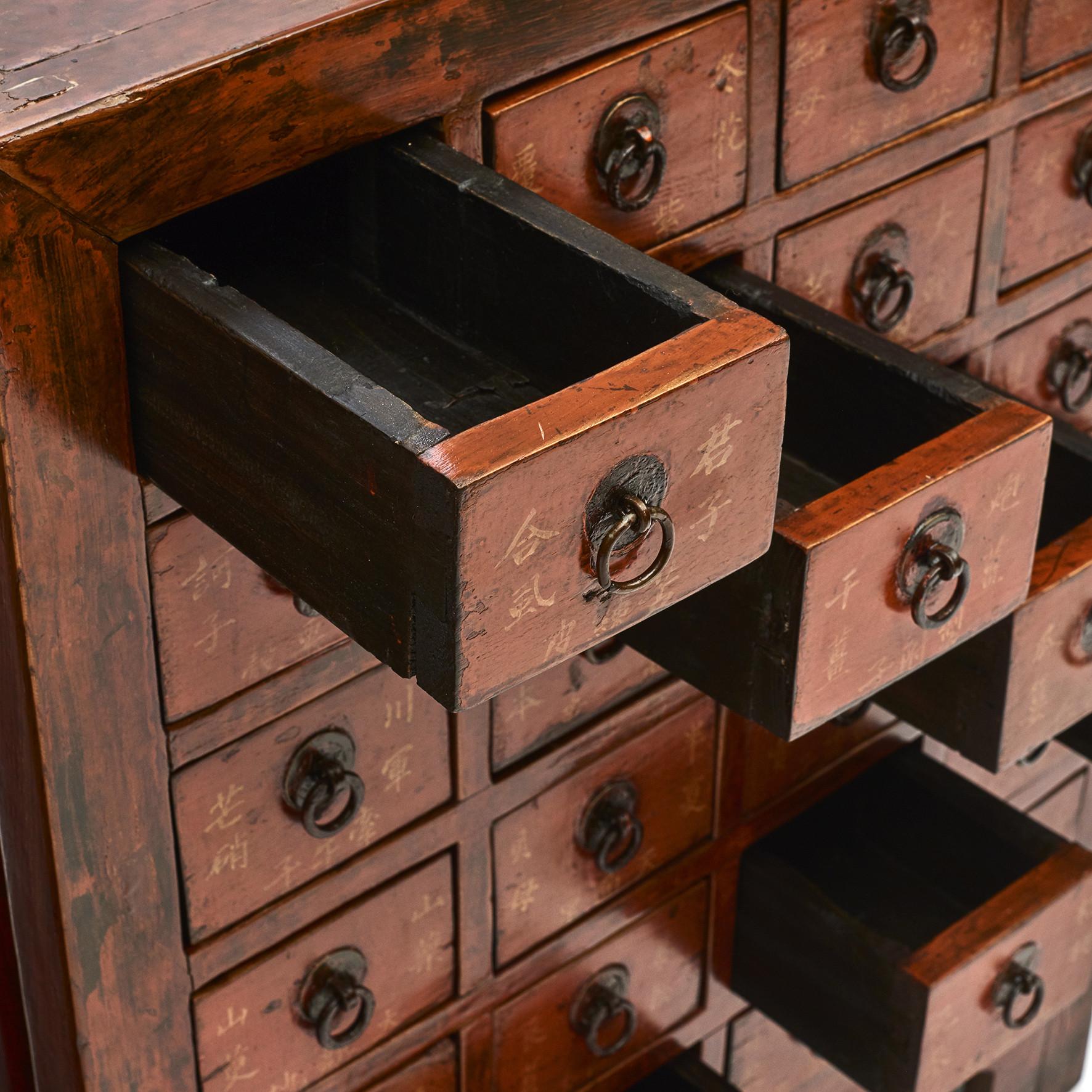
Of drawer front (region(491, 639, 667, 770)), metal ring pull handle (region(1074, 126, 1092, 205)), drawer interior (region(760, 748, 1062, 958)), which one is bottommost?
drawer interior (region(760, 748, 1062, 958))

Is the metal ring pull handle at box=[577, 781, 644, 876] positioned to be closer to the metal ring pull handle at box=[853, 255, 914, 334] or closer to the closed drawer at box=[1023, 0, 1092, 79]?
the metal ring pull handle at box=[853, 255, 914, 334]

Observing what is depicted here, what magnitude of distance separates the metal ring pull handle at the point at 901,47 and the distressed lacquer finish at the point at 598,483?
0.48m

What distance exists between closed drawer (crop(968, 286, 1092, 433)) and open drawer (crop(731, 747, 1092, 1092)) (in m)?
0.33

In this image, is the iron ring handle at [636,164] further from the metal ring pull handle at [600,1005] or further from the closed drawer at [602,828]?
the metal ring pull handle at [600,1005]

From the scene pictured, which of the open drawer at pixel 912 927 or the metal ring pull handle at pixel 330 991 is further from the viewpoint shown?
the open drawer at pixel 912 927

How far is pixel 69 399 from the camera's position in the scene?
0.98 m

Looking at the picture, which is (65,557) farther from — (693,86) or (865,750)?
(865,750)

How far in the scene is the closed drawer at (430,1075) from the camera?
4.53ft

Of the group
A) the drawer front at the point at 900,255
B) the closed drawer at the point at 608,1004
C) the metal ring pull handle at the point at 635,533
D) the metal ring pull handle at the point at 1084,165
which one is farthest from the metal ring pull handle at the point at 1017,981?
the metal ring pull handle at the point at 635,533

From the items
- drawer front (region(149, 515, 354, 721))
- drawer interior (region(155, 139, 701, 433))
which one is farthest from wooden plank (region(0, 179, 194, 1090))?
drawer interior (region(155, 139, 701, 433))

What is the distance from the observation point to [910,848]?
62.7 inches

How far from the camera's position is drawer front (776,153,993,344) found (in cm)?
136

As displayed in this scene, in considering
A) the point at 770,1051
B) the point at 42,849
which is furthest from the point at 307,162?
the point at 770,1051

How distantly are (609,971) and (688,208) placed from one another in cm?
60
